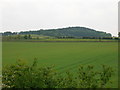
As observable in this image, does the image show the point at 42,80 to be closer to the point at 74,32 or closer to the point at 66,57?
the point at 66,57

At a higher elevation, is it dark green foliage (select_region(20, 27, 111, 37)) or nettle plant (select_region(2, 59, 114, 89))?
dark green foliage (select_region(20, 27, 111, 37))

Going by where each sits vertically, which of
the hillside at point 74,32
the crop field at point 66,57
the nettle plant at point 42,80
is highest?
the hillside at point 74,32

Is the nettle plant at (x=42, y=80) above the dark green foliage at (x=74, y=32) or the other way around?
the other way around

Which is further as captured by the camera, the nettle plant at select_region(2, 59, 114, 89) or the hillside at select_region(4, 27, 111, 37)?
the hillside at select_region(4, 27, 111, 37)

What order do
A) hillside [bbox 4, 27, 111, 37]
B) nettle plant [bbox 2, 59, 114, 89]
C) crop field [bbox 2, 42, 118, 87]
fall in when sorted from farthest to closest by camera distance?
hillside [bbox 4, 27, 111, 37], crop field [bbox 2, 42, 118, 87], nettle plant [bbox 2, 59, 114, 89]

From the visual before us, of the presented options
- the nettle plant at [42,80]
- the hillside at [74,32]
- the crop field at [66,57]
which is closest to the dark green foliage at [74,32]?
the hillside at [74,32]

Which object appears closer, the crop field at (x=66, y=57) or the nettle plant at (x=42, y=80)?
the nettle plant at (x=42, y=80)

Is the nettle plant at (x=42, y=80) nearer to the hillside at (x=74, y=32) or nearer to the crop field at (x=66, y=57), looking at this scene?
the crop field at (x=66, y=57)

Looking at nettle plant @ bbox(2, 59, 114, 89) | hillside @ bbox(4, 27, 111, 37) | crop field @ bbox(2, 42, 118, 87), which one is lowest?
crop field @ bbox(2, 42, 118, 87)

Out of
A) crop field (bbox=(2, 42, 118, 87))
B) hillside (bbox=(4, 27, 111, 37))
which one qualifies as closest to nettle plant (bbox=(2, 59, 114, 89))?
crop field (bbox=(2, 42, 118, 87))

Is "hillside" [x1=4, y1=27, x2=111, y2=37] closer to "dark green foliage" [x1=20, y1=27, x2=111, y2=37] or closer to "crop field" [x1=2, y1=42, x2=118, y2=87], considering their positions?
"dark green foliage" [x1=20, y1=27, x2=111, y2=37]

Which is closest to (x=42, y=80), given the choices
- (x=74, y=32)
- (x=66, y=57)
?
(x=66, y=57)

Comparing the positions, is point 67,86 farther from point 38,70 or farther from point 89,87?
point 38,70

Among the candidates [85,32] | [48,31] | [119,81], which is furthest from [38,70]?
[48,31]
